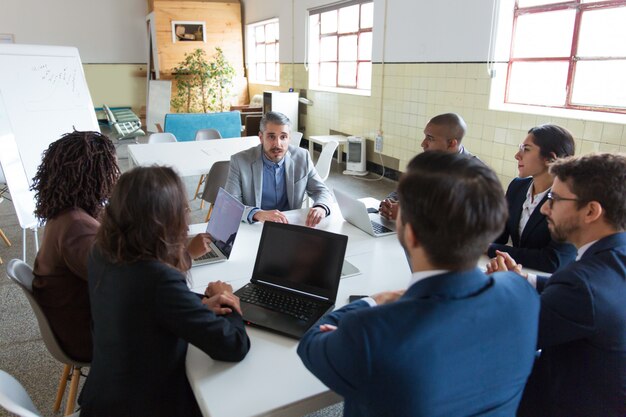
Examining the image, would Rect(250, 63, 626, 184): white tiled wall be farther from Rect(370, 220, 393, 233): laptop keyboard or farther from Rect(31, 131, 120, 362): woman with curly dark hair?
Rect(31, 131, 120, 362): woman with curly dark hair

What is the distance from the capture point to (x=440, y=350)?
2.41 feet

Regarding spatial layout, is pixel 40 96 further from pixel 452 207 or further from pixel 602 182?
pixel 602 182

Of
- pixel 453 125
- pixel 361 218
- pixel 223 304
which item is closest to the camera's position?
pixel 223 304

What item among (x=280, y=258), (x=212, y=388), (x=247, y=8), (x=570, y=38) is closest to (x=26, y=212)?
(x=280, y=258)

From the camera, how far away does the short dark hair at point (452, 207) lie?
761 millimetres

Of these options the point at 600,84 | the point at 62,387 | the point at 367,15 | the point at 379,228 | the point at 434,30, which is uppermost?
the point at 367,15

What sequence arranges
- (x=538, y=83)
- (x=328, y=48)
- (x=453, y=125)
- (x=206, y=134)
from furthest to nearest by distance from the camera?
(x=328, y=48) < (x=206, y=134) < (x=538, y=83) < (x=453, y=125)

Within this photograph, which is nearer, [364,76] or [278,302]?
[278,302]

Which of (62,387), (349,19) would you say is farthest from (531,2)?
(62,387)

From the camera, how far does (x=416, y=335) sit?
28.6 inches

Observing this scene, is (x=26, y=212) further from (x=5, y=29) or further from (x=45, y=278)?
(x=5, y=29)

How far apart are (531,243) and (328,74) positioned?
616 centimetres

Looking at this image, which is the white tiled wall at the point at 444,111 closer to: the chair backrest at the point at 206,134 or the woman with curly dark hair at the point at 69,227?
the chair backrest at the point at 206,134

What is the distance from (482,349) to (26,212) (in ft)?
10.1
